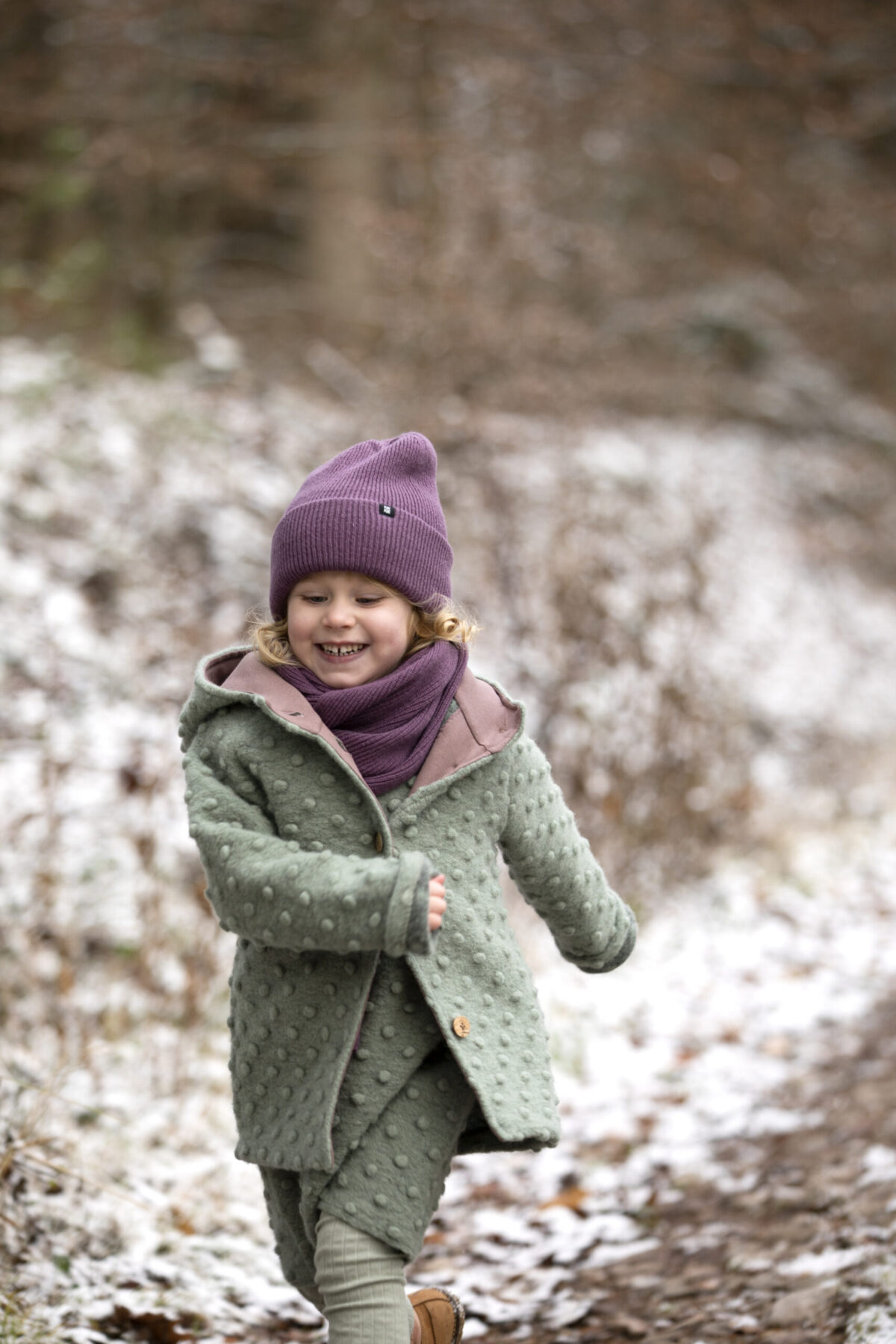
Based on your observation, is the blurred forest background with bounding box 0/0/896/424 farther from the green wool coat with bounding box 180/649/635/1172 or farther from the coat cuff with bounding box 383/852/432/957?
the coat cuff with bounding box 383/852/432/957

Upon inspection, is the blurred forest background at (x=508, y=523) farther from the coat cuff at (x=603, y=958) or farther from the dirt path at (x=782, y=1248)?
the coat cuff at (x=603, y=958)

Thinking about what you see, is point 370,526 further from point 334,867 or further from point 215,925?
point 215,925

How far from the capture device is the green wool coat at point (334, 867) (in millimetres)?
2102

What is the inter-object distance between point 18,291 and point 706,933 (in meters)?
6.79

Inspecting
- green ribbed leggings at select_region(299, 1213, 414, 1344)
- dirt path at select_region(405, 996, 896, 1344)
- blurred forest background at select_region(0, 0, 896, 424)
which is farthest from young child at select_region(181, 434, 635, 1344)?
blurred forest background at select_region(0, 0, 896, 424)

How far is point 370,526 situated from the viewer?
2.23 meters

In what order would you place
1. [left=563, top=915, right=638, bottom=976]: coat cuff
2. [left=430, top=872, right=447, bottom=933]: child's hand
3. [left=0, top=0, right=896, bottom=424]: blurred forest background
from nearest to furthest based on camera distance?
1. [left=430, top=872, right=447, bottom=933]: child's hand
2. [left=563, top=915, right=638, bottom=976]: coat cuff
3. [left=0, top=0, right=896, bottom=424]: blurred forest background

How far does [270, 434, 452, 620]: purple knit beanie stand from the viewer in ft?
7.29

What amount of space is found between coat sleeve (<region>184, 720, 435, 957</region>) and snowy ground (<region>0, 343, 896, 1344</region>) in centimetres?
111

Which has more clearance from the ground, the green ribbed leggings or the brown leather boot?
the green ribbed leggings

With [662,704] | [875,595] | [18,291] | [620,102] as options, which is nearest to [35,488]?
[18,291]

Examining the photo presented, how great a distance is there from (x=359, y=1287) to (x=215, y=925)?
241 centimetres

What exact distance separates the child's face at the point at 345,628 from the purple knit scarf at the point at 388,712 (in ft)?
0.09

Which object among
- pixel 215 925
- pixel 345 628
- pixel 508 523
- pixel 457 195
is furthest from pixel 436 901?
pixel 457 195
